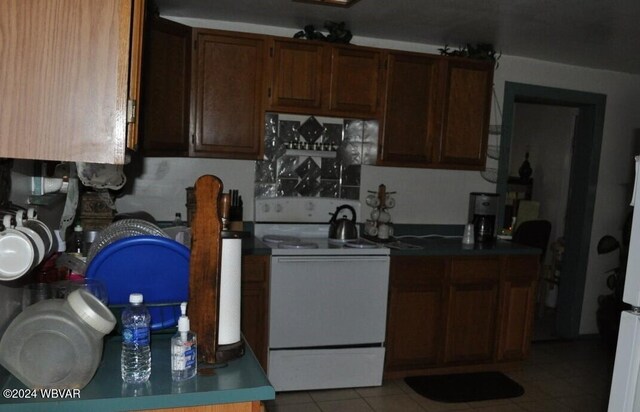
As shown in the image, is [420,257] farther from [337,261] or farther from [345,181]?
[345,181]

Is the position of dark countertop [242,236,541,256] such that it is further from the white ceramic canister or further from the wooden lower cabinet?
the white ceramic canister

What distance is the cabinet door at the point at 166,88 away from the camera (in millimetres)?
2787

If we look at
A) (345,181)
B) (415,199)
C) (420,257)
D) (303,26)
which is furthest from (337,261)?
(303,26)

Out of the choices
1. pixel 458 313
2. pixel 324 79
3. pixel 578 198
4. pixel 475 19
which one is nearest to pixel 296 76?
pixel 324 79

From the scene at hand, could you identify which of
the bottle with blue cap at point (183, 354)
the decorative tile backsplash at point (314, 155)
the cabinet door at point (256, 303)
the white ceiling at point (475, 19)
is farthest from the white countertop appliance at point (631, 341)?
the decorative tile backsplash at point (314, 155)

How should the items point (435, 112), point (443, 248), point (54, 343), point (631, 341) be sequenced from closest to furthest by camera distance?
1. point (54, 343)
2. point (631, 341)
3. point (443, 248)
4. point (435, 112)

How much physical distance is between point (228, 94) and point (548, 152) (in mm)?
4215

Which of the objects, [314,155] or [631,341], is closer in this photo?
[631,341]

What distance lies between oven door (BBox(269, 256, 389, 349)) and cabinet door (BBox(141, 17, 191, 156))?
3.21 ft

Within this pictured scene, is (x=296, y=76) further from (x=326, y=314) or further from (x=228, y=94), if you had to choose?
(x=326, y=314)

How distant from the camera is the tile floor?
3.01m

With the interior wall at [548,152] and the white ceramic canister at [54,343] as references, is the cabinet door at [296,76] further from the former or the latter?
the interior wall at [548,152]

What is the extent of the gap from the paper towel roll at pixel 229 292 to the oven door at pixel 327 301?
1719 millimetres

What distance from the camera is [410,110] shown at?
11.6 ft
